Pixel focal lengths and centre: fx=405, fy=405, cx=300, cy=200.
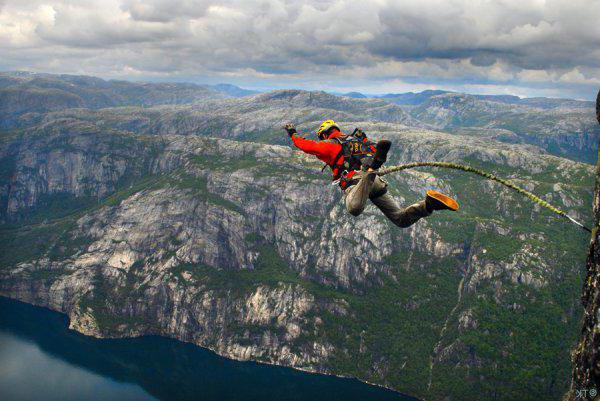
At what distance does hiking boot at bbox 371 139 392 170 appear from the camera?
1666 centimetres

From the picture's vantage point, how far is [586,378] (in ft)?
42.2

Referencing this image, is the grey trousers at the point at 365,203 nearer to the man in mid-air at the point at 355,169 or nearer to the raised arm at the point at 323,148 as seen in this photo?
the man in mid-air at the point at 355,169

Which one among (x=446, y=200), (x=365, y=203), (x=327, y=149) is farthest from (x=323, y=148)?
(x=446, y=200)

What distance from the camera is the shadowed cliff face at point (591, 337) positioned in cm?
1241

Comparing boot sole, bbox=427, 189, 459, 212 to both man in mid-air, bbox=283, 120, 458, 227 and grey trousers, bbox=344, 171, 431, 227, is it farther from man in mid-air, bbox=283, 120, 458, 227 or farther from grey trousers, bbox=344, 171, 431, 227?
man in mid-air, bbox=283, 120, 458, 227

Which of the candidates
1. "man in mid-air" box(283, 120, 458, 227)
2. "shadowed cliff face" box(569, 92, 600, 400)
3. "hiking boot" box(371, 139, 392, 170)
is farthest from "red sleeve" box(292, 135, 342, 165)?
"shadowed cliff face" box(569, 92, 600, 400)

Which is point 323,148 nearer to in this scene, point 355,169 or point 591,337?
point 355,169

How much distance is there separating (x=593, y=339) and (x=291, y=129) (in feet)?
58.7

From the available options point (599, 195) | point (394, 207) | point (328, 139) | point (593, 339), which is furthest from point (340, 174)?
point (593, 339)

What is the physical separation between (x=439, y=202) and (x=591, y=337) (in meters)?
6.73

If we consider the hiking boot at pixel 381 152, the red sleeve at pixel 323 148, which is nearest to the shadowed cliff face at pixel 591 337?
the hiking boot at pixel 381 152

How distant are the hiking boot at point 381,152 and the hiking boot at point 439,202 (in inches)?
97.4

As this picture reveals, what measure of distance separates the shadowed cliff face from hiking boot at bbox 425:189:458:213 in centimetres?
467

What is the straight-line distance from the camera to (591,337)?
13.0 meters
